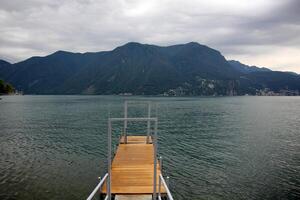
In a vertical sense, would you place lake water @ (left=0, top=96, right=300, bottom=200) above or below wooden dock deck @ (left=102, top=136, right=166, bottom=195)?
below

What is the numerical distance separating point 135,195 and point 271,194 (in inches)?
518

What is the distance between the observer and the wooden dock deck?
16562 millimetres

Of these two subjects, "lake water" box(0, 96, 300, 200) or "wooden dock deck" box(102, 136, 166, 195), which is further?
"lake water" box(0, 96, 300, 200)

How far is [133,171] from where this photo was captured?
20.1 m

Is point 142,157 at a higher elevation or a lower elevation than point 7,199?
higher

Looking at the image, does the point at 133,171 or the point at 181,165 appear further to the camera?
the point at 181,165

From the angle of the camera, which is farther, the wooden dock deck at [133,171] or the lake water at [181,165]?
the lake water at [181,165]

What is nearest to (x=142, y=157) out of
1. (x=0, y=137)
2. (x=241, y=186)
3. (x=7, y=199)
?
(x=241, y=186)

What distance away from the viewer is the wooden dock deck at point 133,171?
1656 cm

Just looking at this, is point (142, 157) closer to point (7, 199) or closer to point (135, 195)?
point (135, 195)

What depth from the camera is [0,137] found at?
48.2m

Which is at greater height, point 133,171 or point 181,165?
point 133,171

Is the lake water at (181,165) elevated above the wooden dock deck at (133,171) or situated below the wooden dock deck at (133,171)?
below

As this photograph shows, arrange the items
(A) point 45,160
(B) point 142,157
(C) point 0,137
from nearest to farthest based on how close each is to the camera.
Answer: (B) point 142,157 → (A) point 45,160 → (C) point 0,137
